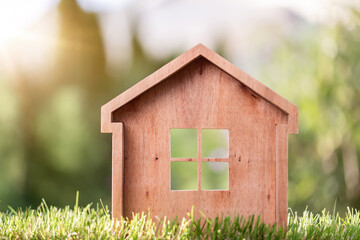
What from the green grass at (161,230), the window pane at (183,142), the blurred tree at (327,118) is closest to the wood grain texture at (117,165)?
the green grass at (161,230)

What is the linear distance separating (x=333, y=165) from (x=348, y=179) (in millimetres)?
337

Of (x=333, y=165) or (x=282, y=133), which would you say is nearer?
(x=282, y=133)

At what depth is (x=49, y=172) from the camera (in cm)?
781

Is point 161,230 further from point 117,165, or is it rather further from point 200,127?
point 200,127

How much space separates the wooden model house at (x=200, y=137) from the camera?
2590 millimetres

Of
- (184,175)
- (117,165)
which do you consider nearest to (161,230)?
(117,165)

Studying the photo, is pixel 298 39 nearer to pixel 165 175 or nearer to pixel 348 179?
pixel 348 179

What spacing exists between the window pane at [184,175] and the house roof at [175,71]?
17.5ft

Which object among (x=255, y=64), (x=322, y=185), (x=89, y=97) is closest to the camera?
(x=322, y=185)

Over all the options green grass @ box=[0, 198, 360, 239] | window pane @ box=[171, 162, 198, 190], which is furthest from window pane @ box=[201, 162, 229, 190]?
green grass @ box=[0, 198, 360, 239]

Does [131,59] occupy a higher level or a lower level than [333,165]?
higher

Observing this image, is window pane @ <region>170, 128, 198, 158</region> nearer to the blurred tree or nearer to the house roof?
the blurred tree

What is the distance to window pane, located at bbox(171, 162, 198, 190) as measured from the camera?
7941mm

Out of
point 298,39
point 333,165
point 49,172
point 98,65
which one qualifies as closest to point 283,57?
point 298,39
